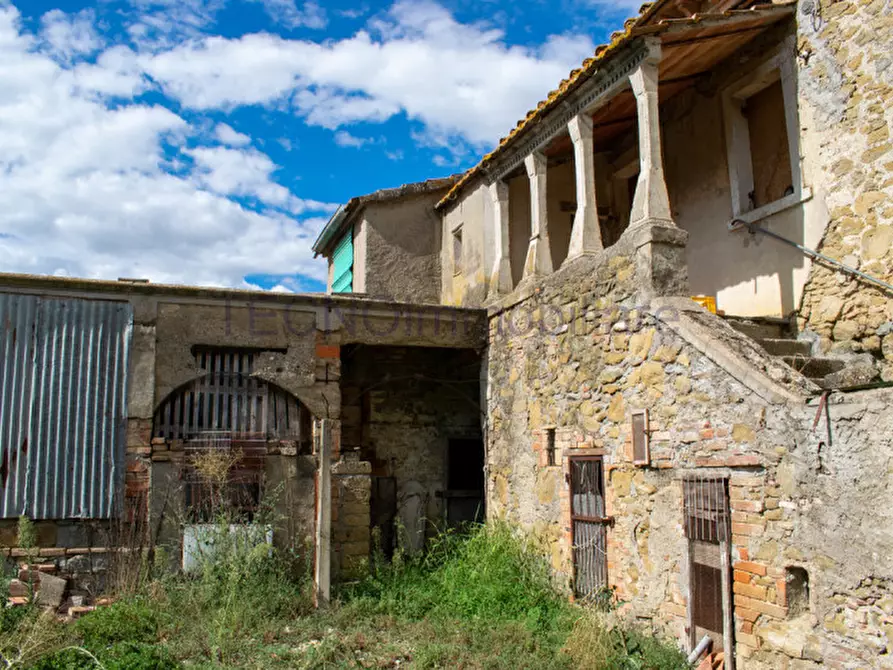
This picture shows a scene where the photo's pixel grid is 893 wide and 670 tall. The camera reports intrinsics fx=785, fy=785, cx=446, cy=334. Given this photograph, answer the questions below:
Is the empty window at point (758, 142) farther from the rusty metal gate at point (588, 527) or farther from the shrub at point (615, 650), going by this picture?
the shrub at point (615, 650)

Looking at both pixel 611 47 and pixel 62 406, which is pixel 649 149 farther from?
pixel 62 406

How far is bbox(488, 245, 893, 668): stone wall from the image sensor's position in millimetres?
5223

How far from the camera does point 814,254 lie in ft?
25.2

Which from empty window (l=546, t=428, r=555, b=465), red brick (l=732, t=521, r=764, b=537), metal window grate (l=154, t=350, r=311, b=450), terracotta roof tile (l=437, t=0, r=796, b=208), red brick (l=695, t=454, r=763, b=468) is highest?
terracotta roof tile (l=437, t=0, r=796, b=208)

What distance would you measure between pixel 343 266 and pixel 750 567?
1067cm

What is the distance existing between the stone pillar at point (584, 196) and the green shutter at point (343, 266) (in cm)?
628

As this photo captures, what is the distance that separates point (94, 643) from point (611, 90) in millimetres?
7390

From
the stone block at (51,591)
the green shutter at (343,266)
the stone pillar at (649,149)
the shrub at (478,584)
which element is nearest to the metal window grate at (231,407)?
the stone block at (51,591)

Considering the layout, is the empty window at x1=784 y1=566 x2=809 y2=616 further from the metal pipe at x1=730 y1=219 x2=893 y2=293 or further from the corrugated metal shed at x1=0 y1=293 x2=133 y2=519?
the corrugated metal shed at x1=0 y1=293 x2=133 y2=519

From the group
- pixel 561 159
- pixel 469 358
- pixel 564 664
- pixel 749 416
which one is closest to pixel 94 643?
pixel 564 664

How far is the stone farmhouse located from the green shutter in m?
3.21

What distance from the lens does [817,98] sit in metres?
7.82

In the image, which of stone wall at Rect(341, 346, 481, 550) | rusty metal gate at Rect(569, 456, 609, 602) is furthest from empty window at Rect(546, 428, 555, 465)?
stone wall at Rect(341, 346, 481, 550)

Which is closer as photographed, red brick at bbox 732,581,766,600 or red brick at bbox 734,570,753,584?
red brick at bbox 732,581,766,600
